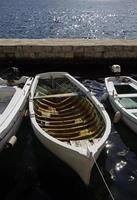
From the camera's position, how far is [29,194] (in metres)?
8.30

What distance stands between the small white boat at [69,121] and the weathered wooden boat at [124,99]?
3.43 feet

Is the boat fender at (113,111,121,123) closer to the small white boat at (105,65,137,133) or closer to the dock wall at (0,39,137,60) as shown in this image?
the small white boat at (105,65,137,133)

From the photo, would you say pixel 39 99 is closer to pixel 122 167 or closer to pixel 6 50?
pixel 122 167

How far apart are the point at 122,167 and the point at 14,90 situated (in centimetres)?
456

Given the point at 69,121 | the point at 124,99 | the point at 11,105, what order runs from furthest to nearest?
the point at 124,99
the point at 11,105
the point at 69,121

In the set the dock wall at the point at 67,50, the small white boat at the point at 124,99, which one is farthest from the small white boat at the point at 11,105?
the dock wall at the point at 67,50

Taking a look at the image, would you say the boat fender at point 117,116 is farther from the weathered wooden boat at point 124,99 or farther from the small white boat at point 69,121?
the small white boat at point 69,121

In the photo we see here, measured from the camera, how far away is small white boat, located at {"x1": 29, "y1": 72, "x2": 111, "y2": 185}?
8039 millimetres

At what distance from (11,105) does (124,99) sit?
3986 mm

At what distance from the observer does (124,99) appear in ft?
40.1

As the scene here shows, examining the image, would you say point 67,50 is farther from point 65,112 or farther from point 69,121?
point 69,121

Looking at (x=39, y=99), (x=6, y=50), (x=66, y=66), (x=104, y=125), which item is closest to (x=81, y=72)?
(x=66, y=66)

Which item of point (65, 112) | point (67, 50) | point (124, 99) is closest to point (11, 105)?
point (65, 112)

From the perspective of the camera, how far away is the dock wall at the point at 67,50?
57.8 feet
